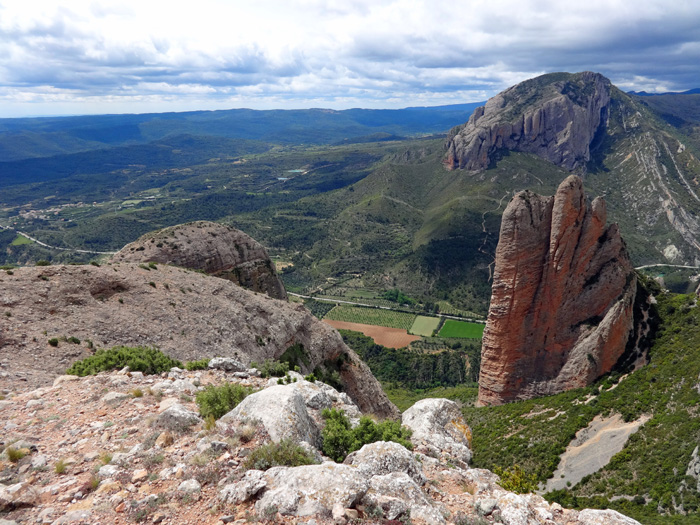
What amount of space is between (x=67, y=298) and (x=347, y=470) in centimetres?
2307

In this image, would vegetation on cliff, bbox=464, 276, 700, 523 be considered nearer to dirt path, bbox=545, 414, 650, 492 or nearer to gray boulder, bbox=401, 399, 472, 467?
dirt path, bbox=545, 414, 650, 492

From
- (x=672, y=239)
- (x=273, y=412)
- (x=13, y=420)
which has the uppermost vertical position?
(x=273, y=412)

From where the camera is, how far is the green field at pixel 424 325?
122681 mm

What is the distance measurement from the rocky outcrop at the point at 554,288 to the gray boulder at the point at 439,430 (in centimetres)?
Answer: 2753

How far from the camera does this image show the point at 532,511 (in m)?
9.77

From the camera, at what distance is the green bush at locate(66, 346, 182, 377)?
654 inches

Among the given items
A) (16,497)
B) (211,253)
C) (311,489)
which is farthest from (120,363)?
(211,253)

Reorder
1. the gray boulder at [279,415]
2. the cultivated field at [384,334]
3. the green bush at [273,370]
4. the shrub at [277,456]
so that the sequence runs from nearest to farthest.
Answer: the shrub at [277,456] < the gray boulder at [279,415] < the green bush at [273,370] < the cultivated field at [384,334]

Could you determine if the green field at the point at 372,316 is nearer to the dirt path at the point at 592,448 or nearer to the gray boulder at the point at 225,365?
the dirt path at the point at 592,448

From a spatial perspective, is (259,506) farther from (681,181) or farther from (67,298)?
(681,181)

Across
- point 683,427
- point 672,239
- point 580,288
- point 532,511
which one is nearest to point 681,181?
point 672,239

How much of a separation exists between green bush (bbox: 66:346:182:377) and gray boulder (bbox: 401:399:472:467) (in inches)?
448

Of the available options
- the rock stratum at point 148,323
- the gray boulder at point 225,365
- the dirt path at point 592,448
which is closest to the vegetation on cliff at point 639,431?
the dirt path at point 592,448

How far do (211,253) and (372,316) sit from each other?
95906 mm
